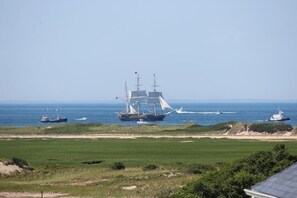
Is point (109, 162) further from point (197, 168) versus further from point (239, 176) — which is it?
point (239, 176)

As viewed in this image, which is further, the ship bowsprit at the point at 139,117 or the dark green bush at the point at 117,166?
the ship bowsprit at the point at 139,117

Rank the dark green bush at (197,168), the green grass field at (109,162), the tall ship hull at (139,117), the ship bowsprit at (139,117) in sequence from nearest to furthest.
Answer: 1. the green grass field at (109,162)
2. the dark green bush at (197,168)
3. the tall ship hull at (139,117)
4. the ship bowsprit at (139,117)

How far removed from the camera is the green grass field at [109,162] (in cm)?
4084

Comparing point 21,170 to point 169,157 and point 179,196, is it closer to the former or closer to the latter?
point 169,157

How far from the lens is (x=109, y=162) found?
55656mm

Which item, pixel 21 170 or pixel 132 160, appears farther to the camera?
pixel 132 160

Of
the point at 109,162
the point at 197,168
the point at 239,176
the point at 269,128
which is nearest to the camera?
the point at 239,176

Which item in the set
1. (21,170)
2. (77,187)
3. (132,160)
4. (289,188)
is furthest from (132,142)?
(289,188)

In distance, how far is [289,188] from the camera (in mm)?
14422

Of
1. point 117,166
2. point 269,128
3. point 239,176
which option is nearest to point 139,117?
point 269,128

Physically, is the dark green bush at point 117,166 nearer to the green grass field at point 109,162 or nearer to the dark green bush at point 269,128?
the green grass field at point 109,162

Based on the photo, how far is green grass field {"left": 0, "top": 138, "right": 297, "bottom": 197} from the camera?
1608 inches

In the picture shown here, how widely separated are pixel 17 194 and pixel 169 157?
76.5ft

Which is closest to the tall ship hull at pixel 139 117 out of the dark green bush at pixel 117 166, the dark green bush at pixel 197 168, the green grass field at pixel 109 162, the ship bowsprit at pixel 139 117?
the ship bowsprit at pixel 139 117
